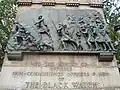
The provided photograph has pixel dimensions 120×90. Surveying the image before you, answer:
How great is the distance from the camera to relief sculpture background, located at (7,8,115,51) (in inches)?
420

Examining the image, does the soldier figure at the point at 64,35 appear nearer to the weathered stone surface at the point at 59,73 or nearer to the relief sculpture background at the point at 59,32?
the relief sculpture background at the point at 59,32

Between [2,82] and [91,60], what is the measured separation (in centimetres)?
401

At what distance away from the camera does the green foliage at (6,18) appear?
20933 millimetres

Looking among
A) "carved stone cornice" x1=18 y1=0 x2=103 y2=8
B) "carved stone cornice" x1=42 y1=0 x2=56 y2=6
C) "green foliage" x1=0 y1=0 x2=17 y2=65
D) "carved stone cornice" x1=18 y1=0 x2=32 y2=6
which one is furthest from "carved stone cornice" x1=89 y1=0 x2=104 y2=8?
"green foliage" x1=0 y1=0 x2=17 y2=65

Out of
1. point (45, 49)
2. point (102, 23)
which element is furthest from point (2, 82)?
point (102, 23)

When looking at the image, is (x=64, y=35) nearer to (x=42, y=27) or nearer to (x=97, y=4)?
(x=42, y=27)

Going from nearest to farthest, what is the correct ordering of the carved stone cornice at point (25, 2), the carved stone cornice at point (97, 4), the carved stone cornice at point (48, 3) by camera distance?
the carved stone cornice at point (25, 2) < the carved stone cornice at point (48, 3) < the carved stone cornice at point (97, 4)

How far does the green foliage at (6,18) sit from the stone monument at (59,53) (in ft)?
29.4

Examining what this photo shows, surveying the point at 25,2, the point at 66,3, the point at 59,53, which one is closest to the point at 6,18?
the point at 25,2

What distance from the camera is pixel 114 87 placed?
9609 millimetres

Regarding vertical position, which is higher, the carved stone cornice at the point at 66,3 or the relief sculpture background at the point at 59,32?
the carved stone cornice at the point at 66,3

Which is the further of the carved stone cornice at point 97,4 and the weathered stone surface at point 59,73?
the carved stone cornice at point 97,4

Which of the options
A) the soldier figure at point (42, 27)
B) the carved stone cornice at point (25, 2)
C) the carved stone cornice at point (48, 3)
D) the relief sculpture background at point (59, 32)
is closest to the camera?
the relief sculpture background at point (59, 32)

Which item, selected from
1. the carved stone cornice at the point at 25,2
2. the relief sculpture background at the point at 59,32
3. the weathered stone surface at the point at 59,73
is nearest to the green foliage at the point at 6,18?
the carved stone cornice at the point at 25,2
